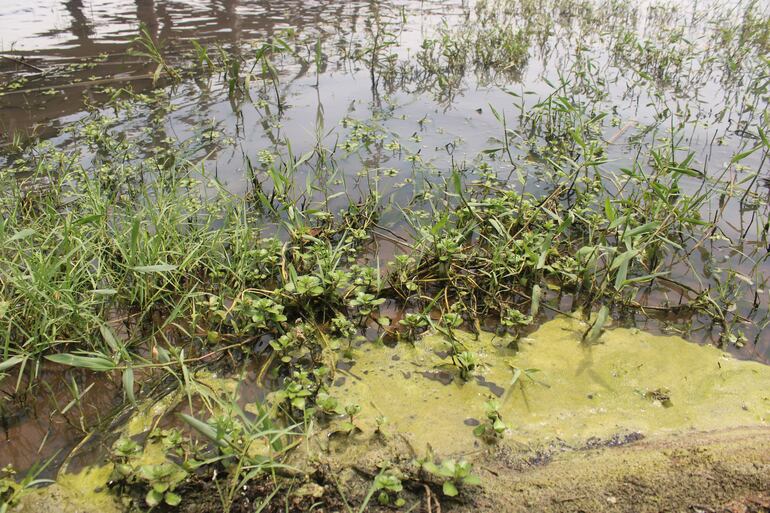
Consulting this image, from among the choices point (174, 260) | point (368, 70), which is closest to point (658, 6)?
point (368, 70)

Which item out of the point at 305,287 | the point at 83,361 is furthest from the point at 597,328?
the point at 83,361

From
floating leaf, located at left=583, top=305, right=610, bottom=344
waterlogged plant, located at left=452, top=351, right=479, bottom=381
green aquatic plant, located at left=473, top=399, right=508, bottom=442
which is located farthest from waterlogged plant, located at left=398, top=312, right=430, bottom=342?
floating leaf, located at left=583, top=305, right=610, bottom=344

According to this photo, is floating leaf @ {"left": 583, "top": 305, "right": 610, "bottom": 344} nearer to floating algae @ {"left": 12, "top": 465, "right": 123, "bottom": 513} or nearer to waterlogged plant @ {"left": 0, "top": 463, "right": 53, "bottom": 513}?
floating algae @ {"left": 12, "top": 465, "right": 123, "bottom": 513}

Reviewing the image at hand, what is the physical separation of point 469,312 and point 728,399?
1.10m

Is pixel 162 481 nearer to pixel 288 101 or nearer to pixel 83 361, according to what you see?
pixel 83 361

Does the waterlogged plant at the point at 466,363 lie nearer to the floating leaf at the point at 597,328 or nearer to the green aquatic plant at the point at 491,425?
the green aquatic plant at the point at 491,425

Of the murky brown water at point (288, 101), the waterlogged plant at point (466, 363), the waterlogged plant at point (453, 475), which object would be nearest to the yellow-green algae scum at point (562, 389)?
the waterlogged plant at point (466, 363)

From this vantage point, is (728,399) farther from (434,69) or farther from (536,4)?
(536,4)

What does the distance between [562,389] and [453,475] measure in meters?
0.71

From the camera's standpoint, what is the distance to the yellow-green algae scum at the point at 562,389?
194 cm

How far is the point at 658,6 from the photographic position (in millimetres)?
7504

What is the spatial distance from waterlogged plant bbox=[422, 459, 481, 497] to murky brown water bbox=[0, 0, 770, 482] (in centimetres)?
127

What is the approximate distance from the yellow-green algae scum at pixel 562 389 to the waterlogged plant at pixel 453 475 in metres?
0.16

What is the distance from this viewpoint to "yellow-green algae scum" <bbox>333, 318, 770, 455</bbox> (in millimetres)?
1938
